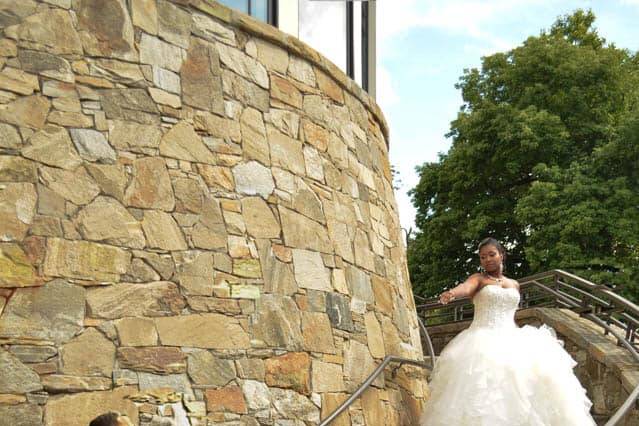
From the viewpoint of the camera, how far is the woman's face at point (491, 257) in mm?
7574

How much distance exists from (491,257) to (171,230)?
2552mm

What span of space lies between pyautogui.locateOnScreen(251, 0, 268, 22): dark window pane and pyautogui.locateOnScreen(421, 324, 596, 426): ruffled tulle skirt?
11.0 feet

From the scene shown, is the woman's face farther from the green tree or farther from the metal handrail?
the green tree

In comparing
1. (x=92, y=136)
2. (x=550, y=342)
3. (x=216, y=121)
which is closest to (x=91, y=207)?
(x=92, y=136)

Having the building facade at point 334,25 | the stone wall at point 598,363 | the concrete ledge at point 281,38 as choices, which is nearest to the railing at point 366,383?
the stone wall at point 598,363

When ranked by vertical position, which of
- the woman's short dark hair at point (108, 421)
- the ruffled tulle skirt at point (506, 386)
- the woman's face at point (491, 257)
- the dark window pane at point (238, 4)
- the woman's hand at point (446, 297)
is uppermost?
the dark window pane at point (238, 4)

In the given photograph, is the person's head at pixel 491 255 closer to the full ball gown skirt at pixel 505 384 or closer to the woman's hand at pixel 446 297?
the full ball gown skirt at pixel 505 384

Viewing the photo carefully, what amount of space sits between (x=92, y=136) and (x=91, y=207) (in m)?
0.51

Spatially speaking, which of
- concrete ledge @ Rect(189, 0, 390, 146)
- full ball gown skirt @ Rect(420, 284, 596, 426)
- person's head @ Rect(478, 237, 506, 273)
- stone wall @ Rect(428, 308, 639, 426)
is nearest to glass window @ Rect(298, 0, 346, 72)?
concrete ledge @ Rect(189, 0, 390, 146)

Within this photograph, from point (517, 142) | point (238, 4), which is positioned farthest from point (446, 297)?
point (517, 142)

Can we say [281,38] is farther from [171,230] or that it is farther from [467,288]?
[467,288]

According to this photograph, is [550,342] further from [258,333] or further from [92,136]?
[92,136]

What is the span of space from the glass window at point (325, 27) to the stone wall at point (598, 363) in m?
4.13

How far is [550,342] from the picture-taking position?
7.35 m
